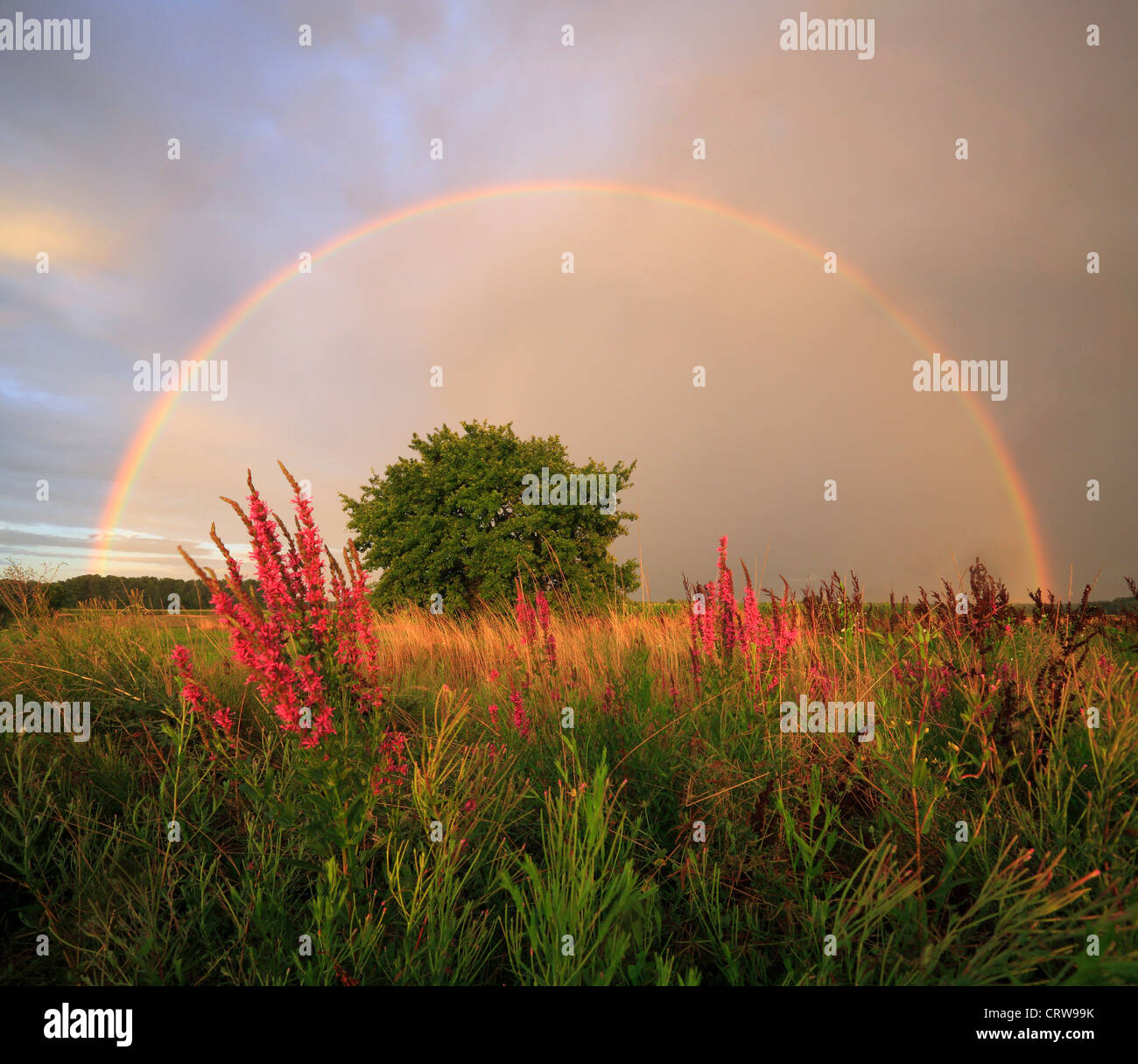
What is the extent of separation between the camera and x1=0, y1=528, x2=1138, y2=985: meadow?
2.11 m

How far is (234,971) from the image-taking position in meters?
2.39

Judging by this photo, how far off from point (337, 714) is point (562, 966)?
54.5 inches

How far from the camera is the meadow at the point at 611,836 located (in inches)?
83.0

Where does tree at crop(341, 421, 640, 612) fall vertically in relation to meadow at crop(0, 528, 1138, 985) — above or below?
above

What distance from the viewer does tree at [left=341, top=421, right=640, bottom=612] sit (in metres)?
21.2

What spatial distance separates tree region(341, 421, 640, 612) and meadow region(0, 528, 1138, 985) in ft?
52.3

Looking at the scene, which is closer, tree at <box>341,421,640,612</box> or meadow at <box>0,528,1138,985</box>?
meadow at <box>0,528,1138,985</box>

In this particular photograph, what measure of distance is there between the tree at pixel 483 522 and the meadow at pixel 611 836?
1594 cm

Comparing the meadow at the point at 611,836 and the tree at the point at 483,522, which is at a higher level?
the tree at the point at 483,522

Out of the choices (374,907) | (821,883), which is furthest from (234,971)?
(821,883)

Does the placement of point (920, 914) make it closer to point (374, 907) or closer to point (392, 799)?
point (374, 907)

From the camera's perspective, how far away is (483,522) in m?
22.3

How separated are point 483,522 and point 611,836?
1973 cm

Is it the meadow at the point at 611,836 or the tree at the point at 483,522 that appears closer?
the meadow at the point at 611,836
